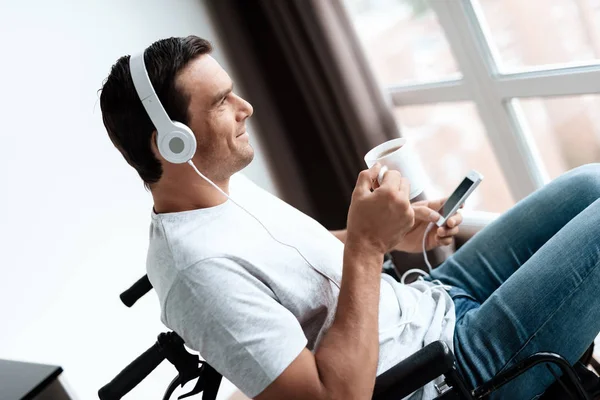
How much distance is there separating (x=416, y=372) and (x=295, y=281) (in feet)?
1.00

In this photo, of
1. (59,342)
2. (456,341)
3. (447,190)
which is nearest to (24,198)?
(59,342)

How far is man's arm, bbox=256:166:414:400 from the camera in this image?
116cm

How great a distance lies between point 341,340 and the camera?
3.97ft

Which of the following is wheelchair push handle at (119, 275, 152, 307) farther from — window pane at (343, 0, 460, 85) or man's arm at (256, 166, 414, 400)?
window pane at (343, 0, 460, 85)

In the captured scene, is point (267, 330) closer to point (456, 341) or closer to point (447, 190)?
point (456, 341)

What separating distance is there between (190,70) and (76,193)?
1.07 meters

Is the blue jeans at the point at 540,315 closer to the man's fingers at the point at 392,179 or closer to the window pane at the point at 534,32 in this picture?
the man's fingers at the point at 392,179

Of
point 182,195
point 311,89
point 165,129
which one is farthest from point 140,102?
point 311,89

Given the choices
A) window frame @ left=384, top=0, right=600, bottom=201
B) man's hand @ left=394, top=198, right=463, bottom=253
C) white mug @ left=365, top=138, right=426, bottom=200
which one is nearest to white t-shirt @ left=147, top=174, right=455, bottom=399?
man's hand @ left=394, top=198, right=463, bottom=253

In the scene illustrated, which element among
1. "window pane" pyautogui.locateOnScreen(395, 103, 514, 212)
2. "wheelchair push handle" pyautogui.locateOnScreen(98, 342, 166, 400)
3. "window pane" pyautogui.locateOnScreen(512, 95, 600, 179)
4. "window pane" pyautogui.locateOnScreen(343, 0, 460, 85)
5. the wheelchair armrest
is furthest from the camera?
"window pane" pyautogui.locateOnScreen(395, 103, 514, 212)

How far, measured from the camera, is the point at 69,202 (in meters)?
2.24

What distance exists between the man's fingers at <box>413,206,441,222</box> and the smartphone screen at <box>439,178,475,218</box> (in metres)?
0.02

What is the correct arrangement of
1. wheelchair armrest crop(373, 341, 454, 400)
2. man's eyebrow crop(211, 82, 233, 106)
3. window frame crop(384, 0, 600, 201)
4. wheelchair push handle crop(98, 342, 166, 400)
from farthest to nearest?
window frame crop(384, 0, 600, 201) < man's eyebrow crop(211, 82, 233, 106) < wheelchair push handle crop(98, 342, 166, 400) < wheelchair armrest crop(373, 341, 454, 400)

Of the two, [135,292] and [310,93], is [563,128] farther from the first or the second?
[135,292]
